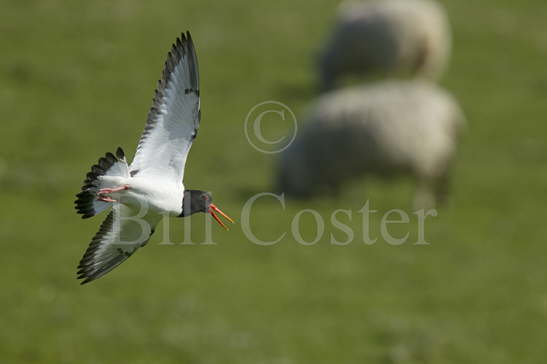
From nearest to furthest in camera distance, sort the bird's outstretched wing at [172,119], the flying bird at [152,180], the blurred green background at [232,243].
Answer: the flying bird at [152,180], the bird's outstretched wing at [172,119], the blurred green background at [232,243]

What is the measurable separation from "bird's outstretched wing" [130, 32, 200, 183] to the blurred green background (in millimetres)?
8371

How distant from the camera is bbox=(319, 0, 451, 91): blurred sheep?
24594 millimetres

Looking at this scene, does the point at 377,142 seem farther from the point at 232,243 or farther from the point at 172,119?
the point at 172,119

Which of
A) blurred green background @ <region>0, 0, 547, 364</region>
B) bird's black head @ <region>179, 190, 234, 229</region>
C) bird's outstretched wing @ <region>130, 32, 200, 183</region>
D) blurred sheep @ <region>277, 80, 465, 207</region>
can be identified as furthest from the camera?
blurred sheep @ <region>277, 80, 465, 207</region>

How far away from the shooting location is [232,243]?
49.3 feet

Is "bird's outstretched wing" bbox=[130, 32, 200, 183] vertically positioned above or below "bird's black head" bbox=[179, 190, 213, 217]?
above

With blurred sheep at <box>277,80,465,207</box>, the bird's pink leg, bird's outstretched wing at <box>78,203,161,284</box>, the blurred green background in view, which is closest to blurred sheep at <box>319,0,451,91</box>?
the blurred green background

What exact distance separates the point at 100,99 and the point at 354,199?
7.90 m

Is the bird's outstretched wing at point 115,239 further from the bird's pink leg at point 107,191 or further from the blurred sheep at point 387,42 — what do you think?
the blurred sheep at point 387,42

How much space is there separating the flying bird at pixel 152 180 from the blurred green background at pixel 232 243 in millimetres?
8139

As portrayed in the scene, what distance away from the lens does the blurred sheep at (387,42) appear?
24.6 meters

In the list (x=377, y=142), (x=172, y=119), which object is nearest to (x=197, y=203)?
(x=172, y=119)

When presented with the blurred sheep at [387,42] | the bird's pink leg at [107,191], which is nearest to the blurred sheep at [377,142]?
the blurred sheep at [387,42]

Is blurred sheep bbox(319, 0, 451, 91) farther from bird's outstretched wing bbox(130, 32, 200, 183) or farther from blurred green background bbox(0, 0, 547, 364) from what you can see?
bird's outstretched wing bbox(130, 32, 200, 183)
